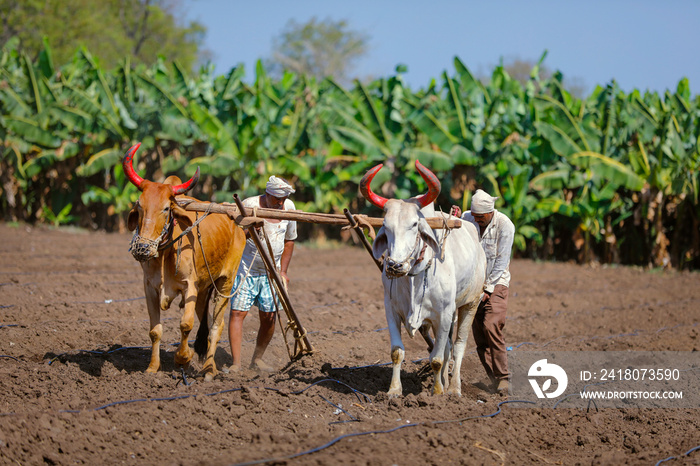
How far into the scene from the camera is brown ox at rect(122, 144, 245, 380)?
5.47 meters

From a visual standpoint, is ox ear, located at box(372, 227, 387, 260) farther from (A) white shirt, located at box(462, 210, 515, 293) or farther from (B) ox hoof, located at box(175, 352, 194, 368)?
(B) ox hoof, located at box(175, 352, 194, 368)

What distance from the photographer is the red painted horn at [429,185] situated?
5.02 m

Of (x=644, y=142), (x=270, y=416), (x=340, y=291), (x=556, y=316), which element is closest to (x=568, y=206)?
(x=644, y=142)

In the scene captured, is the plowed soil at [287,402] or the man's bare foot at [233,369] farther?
the man's bare foot at [233,369]

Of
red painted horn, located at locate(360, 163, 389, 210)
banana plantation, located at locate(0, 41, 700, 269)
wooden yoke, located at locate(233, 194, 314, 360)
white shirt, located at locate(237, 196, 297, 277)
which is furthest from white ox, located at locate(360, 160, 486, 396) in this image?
banana plantation, located at locate(0, 41, 700, 269)

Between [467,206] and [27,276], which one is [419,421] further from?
[467,206]

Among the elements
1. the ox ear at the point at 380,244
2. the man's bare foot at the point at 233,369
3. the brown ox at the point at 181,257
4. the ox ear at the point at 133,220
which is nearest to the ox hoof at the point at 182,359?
the brown ox at the point at 181,257

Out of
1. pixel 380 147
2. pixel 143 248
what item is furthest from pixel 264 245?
pixel 380 147

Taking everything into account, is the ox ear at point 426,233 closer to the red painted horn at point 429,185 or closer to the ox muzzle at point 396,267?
the red painted horn at point 429,185

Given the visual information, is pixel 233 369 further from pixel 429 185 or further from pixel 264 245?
Result: pixel 429 185

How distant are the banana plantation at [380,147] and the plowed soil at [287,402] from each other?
18.3 ft

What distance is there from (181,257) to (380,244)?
1767 millimetres

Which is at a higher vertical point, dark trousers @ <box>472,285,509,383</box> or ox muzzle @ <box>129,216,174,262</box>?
ox muzzle @ <box>129,216,174,262</box>

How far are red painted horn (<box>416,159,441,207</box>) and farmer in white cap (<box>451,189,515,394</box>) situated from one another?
3.46 feet
